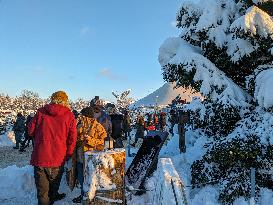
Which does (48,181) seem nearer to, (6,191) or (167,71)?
(6,191)

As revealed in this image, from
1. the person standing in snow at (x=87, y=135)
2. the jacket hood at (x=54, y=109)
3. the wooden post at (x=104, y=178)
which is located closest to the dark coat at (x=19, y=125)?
the person standing in snow at (x=87, y=135)

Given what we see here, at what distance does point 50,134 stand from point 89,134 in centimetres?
98

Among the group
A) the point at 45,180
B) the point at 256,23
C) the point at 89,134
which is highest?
the point at 256,23

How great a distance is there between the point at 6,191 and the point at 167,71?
4.79 meters

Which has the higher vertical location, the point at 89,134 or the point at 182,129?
the point at 182,129

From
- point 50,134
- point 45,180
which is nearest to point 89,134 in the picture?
point 50,134

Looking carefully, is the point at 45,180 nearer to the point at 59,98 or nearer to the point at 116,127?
the point at 59,98

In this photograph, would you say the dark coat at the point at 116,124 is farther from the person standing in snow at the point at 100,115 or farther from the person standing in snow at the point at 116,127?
the person standing in snow at the point at 100,115

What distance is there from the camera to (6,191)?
23.5 feet

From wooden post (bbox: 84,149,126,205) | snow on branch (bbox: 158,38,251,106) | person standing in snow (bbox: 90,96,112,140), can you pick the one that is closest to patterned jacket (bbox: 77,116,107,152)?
person standing in snow (bbox: 90,96,112,140)

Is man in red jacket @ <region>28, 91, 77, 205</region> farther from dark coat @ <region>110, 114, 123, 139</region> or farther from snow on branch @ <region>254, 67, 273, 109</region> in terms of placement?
dark coat @ <region>110, 114, 123, 139</region>

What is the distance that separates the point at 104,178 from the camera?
5.17m

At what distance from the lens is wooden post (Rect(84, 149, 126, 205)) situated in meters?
5.11

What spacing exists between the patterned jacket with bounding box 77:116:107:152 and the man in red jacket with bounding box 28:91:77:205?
676mm
